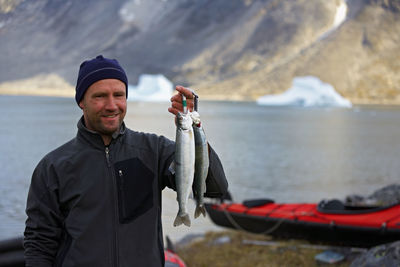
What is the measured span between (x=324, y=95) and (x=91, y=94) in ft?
273

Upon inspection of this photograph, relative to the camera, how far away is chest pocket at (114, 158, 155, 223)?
2.56 m

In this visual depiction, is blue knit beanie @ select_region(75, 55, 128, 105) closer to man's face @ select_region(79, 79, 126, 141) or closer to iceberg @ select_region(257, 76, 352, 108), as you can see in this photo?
man's face @ select_region(79, 79, 126, 141)

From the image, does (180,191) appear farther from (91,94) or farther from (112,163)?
→ (91,94)

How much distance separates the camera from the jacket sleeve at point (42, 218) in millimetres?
2482

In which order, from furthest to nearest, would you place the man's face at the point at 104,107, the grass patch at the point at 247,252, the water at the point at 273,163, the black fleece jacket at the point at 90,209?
the water at the point at 273,163 < the grass patch at the point at 247,252 < the man's face at the point at 104,107 < the black fleece jacket at the point at 90,209

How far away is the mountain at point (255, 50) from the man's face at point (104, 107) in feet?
299

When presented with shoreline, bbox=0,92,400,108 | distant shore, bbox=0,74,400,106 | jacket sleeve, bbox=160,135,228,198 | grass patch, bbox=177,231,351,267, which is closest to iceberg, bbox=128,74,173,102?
shoreline, bbox=0,92,400,108

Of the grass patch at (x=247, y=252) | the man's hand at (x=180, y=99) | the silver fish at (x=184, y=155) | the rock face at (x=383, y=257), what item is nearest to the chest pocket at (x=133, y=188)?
the silver fish at (x=184, y=155)

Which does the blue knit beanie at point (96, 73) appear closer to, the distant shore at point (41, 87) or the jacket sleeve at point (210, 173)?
the jacket sleeve at point (210, 173)

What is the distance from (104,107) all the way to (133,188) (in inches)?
18.7

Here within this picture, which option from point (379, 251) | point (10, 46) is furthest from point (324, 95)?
point (10, 46)

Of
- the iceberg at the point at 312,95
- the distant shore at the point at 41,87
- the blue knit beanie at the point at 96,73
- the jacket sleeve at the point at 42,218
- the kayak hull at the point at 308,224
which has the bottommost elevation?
the kayak hull at the point at 308,224

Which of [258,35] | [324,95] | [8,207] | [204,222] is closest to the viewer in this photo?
[204,222]

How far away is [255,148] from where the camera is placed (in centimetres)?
3259
